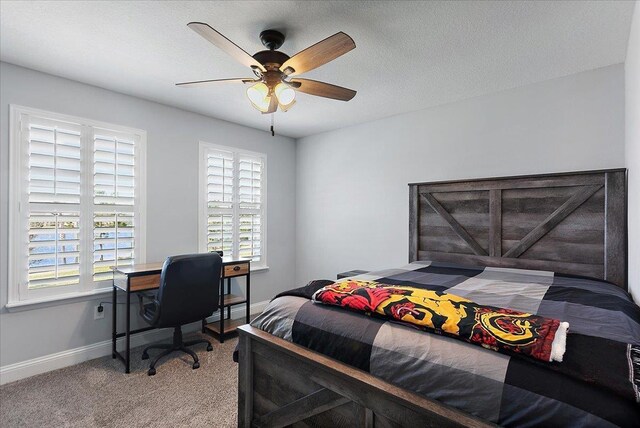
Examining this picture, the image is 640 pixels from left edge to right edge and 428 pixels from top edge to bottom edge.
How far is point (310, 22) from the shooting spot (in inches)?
78.3

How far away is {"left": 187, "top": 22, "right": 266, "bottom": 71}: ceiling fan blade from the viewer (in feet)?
5.25

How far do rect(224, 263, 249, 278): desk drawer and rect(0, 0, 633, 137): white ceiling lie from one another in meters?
1.79

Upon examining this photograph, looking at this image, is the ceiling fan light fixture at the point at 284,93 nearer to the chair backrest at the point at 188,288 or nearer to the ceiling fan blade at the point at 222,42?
the ceiling fan blade at the point at 222,42

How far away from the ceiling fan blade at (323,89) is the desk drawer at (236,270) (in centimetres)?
206

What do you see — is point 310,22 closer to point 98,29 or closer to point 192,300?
point 98,29

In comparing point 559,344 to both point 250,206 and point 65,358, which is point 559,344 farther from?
point 250,206

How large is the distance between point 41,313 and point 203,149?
2172 mm

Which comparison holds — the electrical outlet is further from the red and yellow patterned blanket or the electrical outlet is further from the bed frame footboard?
the red and yellow patterned blanket

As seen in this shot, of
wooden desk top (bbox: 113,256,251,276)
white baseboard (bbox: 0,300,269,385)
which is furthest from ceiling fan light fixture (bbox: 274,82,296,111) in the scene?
white baseboard (bbox: 0,300,269,385)

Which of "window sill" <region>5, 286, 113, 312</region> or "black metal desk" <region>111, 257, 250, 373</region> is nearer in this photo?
"window sill" <region>5, 286, 113, 312</region>

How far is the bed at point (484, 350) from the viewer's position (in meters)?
0.95

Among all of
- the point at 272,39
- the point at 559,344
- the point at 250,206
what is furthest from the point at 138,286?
the point at 559,344

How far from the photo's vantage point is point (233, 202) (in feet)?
13.3

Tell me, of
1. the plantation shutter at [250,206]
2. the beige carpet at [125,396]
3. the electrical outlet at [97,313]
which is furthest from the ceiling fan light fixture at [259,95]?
the electrical outlet at [97,313]
